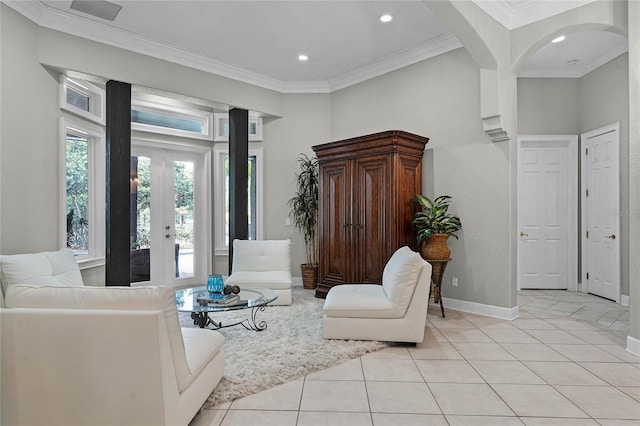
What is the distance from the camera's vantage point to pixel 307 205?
19.4 ft

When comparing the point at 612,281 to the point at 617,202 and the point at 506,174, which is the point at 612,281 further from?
the point at 506,174

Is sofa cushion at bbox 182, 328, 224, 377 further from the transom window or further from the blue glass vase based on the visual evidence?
the transom window

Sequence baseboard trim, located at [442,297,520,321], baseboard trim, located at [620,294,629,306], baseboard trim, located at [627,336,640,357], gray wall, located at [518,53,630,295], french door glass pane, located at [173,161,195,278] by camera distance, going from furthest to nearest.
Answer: french door glass pane, located at [173,161,195,278] < gray wall, located at [518,53,630,295] < baseboard trim, located at [620,294,629,306] < baseboard trim, located at [442,297,520,321] < baseboard trim, located at [627,336,640,357]

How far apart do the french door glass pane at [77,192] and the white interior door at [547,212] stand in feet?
20.0

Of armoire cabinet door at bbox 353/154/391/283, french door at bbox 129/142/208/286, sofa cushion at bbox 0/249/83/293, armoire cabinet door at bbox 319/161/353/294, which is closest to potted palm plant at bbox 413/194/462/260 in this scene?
armoire cabinet door at bbox 353/154/391/283

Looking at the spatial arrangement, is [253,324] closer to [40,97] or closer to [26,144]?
[26,144]

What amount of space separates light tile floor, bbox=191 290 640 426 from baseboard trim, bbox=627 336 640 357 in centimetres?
5

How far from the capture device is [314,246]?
6020 mm

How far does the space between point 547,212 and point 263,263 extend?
4.34 m

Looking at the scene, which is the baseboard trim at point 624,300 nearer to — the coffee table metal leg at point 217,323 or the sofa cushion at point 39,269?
the coffee table metal leg at point 217,323

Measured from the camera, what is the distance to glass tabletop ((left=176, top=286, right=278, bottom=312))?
3.15 m

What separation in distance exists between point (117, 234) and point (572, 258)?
627 cm

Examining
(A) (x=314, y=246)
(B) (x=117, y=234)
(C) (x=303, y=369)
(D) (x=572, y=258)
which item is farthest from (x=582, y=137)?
(B) (x=117, y=234)

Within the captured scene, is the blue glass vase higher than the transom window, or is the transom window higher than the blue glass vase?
the transom window
